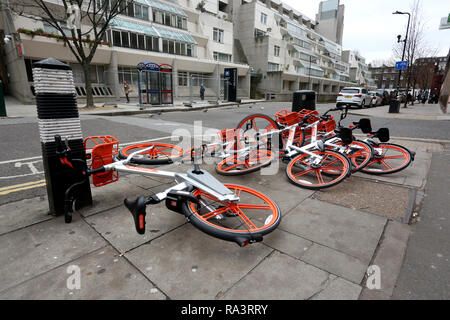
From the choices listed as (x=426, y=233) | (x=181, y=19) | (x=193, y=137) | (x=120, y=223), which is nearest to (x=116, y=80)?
(x=181, y=19)

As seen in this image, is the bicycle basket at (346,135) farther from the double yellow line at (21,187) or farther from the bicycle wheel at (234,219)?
the double yellow line at (21,187)

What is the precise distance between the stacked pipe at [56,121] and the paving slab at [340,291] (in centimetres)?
281

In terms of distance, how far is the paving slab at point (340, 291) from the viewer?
1846mm

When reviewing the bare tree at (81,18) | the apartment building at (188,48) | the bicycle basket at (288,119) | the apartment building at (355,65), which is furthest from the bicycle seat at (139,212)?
the apartment building at (355,65)

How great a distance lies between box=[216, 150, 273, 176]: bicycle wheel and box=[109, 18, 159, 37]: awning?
1049 inches

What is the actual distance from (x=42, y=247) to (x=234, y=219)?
6.20 ft

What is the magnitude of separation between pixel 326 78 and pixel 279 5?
848 inches

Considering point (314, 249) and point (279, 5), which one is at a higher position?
point (279, 5)

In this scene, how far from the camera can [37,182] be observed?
404cm

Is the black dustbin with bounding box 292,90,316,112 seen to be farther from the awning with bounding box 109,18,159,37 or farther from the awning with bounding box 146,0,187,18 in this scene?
the awning with bounding box 146,0,187,18

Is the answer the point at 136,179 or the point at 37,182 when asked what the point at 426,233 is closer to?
the point at 136,179

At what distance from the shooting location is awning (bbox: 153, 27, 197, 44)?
98.4 ft

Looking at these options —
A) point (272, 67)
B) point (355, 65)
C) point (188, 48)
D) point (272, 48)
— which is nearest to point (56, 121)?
point (188, 48)

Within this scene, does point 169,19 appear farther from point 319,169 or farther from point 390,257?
A: point 390,257
